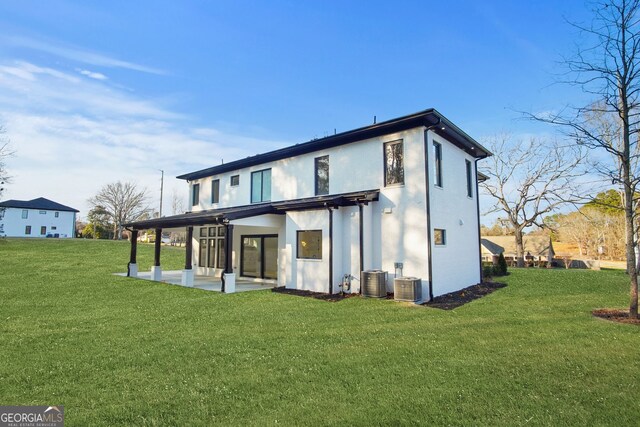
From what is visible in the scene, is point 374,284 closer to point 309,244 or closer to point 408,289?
point 408,289

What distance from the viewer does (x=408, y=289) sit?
933 cm

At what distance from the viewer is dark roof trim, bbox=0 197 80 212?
46.3m

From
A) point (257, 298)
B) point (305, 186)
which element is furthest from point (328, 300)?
point (305, 186)

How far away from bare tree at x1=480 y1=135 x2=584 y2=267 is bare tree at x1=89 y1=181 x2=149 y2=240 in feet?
158

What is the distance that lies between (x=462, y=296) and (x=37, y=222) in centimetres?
6060

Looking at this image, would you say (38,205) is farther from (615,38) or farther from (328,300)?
(615,38)

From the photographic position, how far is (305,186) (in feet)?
44.2

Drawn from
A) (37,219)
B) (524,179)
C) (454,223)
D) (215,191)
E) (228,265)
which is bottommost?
(228,265)

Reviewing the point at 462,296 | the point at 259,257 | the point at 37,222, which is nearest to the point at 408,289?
the point at 462,296

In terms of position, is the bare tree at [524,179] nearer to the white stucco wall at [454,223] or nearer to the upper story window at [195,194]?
the white stucco wall at [454,223]

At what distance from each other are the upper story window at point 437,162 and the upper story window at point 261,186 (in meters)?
7.53

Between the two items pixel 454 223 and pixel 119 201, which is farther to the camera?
pixel 119 201

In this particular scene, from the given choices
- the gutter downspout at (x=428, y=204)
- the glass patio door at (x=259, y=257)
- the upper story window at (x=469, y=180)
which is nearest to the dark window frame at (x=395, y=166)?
the gutter downspout at (x=428, y=204)

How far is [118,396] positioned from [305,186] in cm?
1052
